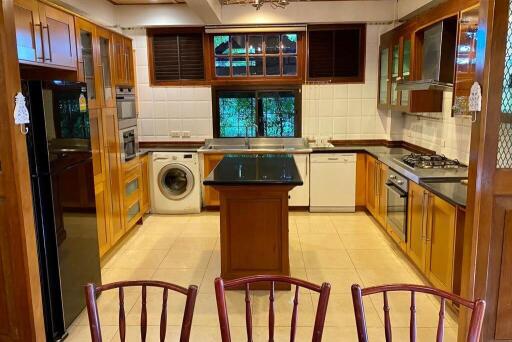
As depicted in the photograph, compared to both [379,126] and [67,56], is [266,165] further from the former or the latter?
[379,126]

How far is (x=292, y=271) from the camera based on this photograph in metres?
3.71

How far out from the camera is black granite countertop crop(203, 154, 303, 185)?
3.08 meters

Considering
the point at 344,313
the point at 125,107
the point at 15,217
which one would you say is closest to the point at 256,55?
the point at 125,107

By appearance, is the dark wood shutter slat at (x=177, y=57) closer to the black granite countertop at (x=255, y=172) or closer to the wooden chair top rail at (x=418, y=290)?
the black granite countertop at (x=255, y=172)

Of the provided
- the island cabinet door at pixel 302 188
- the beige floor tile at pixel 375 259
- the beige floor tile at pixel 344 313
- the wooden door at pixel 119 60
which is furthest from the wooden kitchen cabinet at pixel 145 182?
the beige floor tile at pixel 344 313

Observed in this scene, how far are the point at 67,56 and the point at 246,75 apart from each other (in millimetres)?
2767

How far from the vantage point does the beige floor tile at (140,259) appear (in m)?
3.93

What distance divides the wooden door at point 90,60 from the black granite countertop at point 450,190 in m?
2.93

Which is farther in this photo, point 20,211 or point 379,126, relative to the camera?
point 379,126

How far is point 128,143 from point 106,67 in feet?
2.97

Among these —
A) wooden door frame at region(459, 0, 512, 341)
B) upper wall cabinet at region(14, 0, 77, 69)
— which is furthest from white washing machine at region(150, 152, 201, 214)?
wooden door frame at region(459, 0, 512, 341)

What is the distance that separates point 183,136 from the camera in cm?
584

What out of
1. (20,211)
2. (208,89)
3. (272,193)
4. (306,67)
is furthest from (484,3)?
(208,89)

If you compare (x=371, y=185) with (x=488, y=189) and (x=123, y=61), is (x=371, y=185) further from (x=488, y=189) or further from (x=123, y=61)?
(x=123, y=61)
